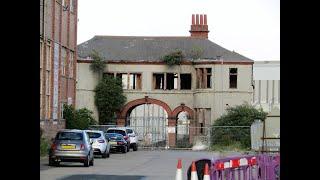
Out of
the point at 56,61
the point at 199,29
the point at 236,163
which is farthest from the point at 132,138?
the point at 236,163

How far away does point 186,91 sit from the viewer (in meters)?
65.9

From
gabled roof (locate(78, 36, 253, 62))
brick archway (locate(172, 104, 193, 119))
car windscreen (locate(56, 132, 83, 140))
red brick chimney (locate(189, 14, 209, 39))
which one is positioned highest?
red brick chimney (locate(189, 14, 209, 39))

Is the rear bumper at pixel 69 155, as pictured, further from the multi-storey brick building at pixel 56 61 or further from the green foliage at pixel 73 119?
the green foliage at pixel 73 119

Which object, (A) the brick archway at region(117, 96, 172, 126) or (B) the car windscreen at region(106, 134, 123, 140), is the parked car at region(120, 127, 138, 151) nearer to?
(B) the car windscreen at region(106, 134, 123, 140)

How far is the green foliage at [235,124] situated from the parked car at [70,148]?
25.4 metres

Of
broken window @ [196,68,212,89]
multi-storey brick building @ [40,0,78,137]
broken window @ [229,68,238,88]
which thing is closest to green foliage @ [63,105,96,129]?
multi-storey brick building @ [40,0,78,137]

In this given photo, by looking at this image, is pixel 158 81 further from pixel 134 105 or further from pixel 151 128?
pixel 151 128

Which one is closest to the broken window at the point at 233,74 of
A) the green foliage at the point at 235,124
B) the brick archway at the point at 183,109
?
the green foliage at the point at 235,124

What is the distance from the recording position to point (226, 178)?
1488 cm

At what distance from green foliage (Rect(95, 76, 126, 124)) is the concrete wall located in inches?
32.5

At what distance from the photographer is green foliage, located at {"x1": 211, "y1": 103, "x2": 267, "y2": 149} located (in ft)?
182

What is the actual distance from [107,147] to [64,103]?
1138 centimetres

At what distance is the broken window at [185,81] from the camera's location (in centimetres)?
6681

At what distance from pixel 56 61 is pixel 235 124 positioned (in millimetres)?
19688
